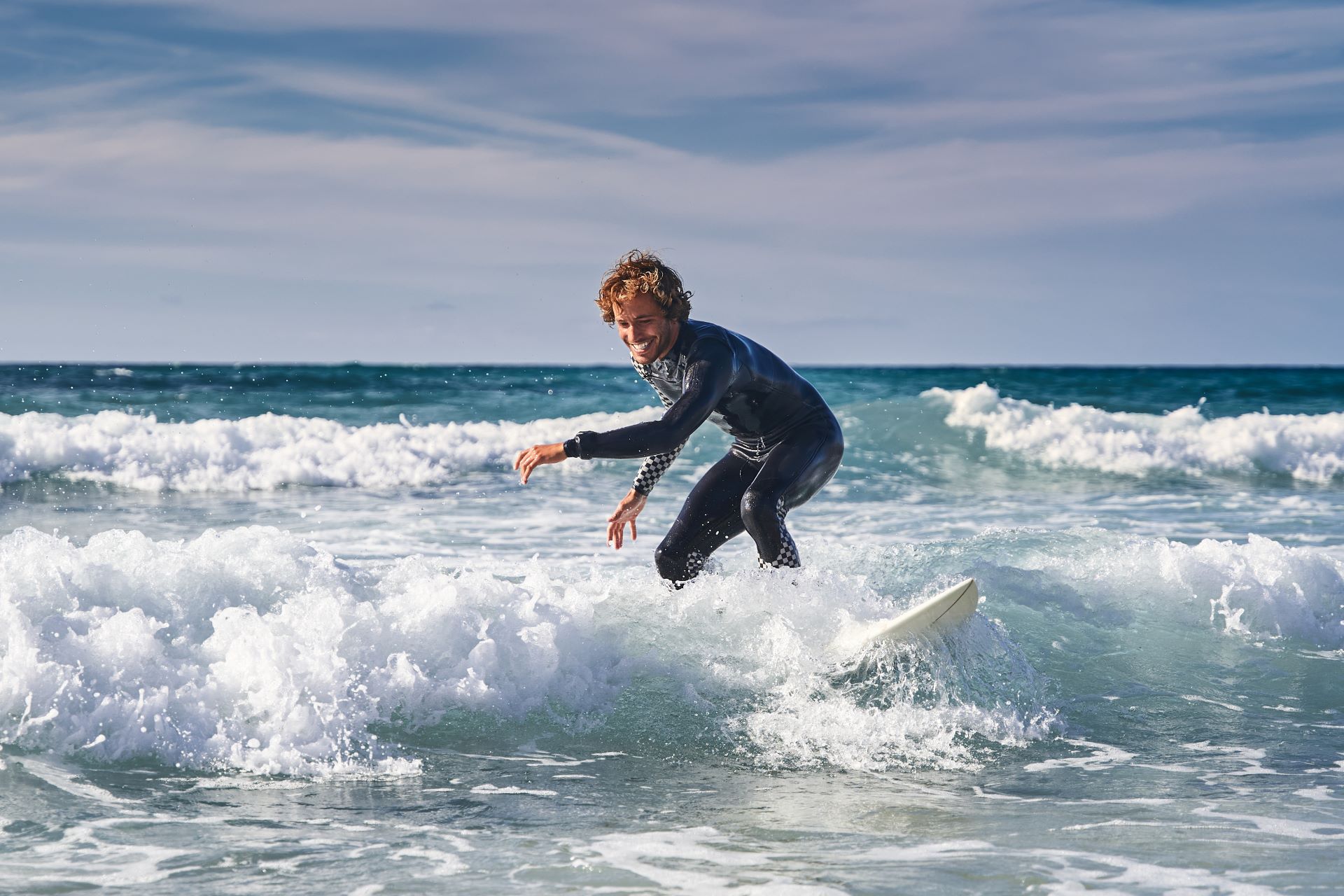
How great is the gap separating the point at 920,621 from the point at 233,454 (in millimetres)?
12477

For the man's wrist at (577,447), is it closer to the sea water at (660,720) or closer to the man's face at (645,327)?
the man's face at (645,327)

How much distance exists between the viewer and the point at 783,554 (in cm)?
508

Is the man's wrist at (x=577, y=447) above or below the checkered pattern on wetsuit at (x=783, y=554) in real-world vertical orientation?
above

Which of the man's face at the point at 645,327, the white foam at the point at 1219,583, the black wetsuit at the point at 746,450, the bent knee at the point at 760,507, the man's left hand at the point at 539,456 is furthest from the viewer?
the white foam at the point at 1219,583

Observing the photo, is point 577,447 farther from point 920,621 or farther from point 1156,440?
point 1156,440

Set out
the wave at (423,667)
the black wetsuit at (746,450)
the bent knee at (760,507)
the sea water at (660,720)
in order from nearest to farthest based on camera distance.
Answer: the sea water at (660,720) < the wave at (423,667) < the black wetsuit at (746,450) < the bent knee at (760,507)

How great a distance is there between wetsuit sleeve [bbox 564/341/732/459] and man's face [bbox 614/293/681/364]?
6.4 inches

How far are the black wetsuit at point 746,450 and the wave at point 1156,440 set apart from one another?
40.6 feet

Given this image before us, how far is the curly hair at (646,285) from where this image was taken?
4.60 metres

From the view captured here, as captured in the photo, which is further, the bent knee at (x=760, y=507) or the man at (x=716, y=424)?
the bent knee at (x=760, y=507)

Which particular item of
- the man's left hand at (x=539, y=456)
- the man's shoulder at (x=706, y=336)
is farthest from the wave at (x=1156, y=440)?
the man's left hand at (x=539, y=456)

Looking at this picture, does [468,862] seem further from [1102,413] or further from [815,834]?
[1102,413]

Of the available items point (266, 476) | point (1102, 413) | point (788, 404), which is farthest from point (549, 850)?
point (1102, 413)

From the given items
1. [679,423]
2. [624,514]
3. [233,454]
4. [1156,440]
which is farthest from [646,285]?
[1156,440]
